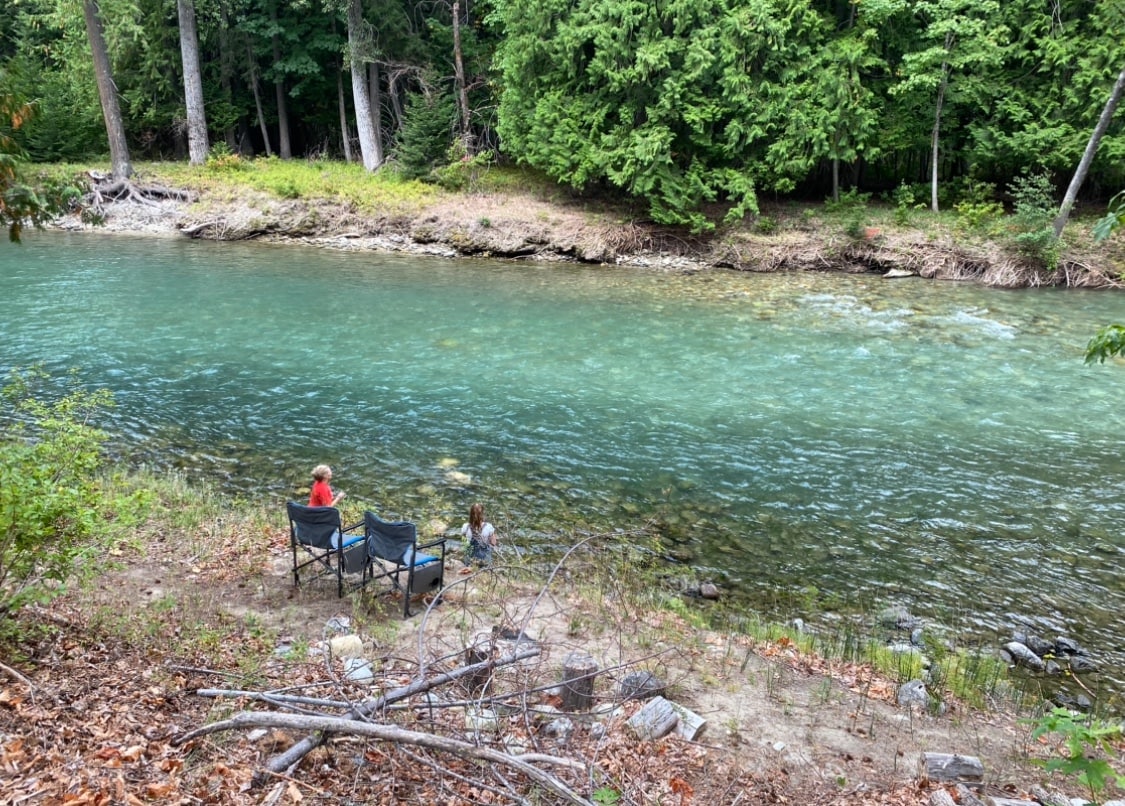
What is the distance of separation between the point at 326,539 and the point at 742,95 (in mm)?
23879

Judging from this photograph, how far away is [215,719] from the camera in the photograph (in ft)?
14.8

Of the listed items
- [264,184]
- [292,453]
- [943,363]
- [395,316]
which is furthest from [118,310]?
[943,363]

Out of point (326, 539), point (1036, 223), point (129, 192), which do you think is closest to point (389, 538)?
point (326, 539)

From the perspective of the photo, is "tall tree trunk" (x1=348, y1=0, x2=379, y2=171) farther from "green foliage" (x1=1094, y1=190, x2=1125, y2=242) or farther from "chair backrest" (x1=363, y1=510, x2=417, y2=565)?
"green foliage" (x1=1094, y1=190, x2=1125, y2=242)

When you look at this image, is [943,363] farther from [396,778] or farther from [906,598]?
[396,778]

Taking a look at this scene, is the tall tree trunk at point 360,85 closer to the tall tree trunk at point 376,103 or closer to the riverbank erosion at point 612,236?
the tall tree trunk at point 376,103

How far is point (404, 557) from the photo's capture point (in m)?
6.90

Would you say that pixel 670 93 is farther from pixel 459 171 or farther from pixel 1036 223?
pixel 1036 223

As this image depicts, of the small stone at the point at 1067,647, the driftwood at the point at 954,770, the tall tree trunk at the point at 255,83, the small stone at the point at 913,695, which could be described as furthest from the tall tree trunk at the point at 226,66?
the driftwood at the point at 954,770

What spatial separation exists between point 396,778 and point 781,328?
651 inches

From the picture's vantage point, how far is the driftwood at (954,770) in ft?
15.7

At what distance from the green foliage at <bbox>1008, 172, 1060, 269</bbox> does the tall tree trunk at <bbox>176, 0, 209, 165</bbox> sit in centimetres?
3292

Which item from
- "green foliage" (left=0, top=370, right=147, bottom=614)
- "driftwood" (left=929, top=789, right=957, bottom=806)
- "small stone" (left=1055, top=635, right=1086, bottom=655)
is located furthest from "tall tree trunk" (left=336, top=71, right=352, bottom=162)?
"driftwood" (left=929, top=789, right=957, bottom=806)

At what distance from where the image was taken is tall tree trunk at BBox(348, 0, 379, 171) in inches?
1253
